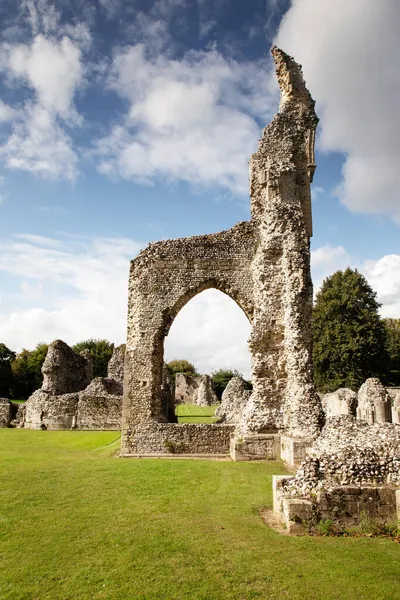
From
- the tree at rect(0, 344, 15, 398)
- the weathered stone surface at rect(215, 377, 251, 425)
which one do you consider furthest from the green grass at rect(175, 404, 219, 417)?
the tree at rect(0, 344, 15, 398)

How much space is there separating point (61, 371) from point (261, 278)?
16.8 m

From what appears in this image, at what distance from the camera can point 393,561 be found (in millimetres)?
4965

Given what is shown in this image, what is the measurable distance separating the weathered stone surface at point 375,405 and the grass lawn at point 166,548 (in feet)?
42.2

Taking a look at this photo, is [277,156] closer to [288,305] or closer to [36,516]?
[288,305]

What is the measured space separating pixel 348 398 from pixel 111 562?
19.2m

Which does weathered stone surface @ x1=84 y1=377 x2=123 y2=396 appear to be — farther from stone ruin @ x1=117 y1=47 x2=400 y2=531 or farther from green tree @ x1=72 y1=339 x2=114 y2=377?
green tree @ x1=72 y1=339 x2=114 y2=377

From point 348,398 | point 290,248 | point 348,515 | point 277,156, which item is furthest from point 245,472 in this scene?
point 348,398

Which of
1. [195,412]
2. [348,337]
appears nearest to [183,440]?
[195,412]

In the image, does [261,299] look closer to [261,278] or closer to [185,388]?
[261,278]

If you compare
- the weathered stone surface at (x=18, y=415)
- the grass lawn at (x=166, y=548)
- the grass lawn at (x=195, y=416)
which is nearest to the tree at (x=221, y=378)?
the grass lawn at (x=195, y=416)

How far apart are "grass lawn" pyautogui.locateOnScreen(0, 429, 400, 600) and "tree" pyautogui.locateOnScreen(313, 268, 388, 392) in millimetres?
24387

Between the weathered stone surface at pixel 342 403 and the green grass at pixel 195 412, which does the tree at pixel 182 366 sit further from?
the weathered stone surface at pixel 342 403

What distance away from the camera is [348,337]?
106 ft

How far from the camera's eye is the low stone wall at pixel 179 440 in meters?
13.8
